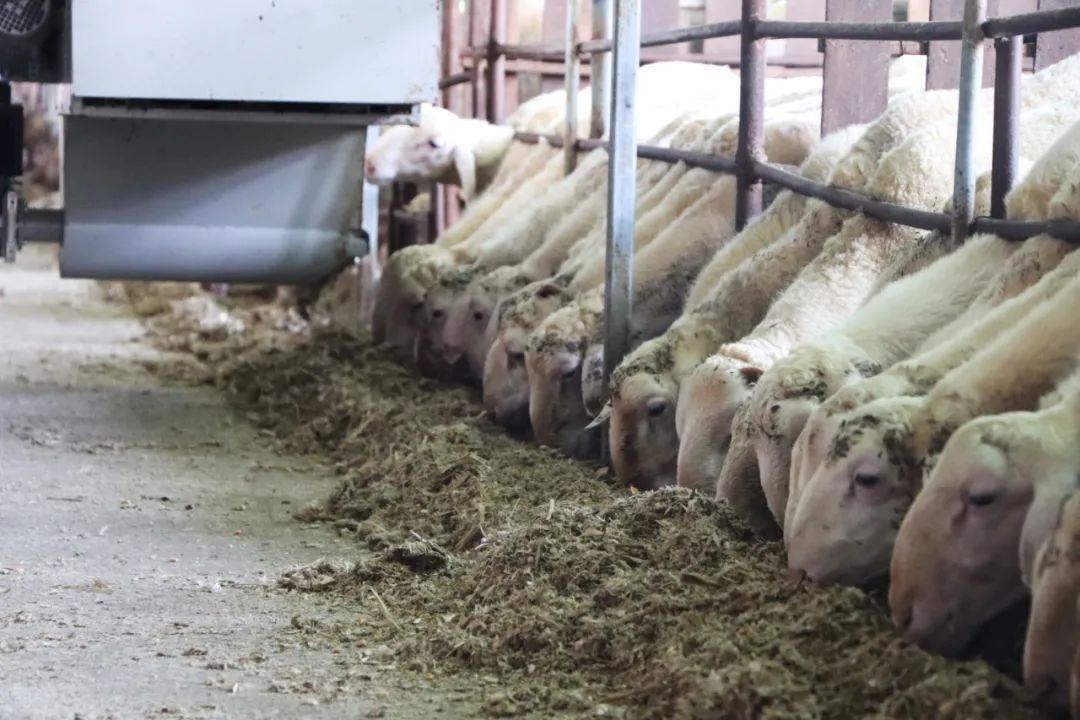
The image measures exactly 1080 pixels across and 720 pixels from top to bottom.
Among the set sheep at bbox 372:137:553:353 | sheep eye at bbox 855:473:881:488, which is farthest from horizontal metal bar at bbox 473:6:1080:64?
sheep at bbox 372:137:553:353

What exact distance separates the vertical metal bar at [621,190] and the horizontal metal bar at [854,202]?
0.53 m

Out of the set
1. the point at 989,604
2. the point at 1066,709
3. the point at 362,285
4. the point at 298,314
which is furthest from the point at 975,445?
the point at 298,314

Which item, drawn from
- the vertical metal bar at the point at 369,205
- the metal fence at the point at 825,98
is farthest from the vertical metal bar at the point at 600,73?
the vertical metal bar at the point at 369,205

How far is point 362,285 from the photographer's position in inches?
444

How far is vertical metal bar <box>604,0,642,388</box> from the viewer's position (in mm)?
6527

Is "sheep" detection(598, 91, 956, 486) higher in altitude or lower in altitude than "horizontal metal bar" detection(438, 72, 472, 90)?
lower

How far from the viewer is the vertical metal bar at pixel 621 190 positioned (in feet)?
21.4

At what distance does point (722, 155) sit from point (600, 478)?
1.63 meters

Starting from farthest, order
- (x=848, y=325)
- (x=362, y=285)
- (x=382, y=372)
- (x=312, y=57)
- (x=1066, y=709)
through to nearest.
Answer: (x=362, y=285) → (x=382, y=372) → (x=312, y=57) → (x=848, y=325) → (x=1066, y=709)

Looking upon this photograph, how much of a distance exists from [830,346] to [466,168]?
6314 mm

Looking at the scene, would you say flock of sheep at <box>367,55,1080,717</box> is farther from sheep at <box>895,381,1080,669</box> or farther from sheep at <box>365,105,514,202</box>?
sheep at <box>365,105,514,202</box>

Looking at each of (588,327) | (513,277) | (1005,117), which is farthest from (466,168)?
(1005,117)

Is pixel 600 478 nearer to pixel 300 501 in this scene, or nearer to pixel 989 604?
pixel 300 501

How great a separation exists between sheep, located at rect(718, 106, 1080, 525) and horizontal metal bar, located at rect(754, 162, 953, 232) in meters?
0.24
